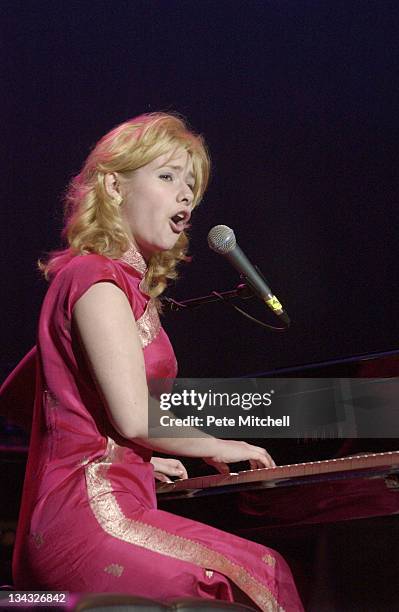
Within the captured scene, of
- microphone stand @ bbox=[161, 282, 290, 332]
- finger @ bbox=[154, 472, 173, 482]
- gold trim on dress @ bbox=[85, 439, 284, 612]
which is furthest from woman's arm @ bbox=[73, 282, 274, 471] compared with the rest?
microphone stand @ bbox=[161, 282, 290, 332]

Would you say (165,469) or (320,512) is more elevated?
(165,469)

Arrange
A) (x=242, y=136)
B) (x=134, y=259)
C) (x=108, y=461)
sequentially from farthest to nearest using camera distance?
(x=242, y=136), (x=134, y=259), (x=108, y=461)

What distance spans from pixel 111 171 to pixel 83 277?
1.31ft

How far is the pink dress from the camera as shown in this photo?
149cm

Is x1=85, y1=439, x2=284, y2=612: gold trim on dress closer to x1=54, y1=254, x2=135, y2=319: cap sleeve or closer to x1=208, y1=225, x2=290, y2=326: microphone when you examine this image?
x1=54, y1=254, x2=135, y2=319: cap sleeve

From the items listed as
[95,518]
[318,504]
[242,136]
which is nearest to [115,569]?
[95,518]

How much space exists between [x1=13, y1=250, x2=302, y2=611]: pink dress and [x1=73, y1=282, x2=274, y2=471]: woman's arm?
0.13 ft

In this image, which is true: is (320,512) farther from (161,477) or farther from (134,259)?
(134,259)

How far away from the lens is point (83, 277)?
5.49 feet

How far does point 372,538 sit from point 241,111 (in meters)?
2.09

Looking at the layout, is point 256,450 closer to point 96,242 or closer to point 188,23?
point 96,242

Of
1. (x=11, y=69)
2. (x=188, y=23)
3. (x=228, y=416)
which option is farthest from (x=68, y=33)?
(x=228, y=416)

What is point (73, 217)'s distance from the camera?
1.99m

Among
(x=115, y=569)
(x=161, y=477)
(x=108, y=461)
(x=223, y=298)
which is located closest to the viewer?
(x=115, y=569)
